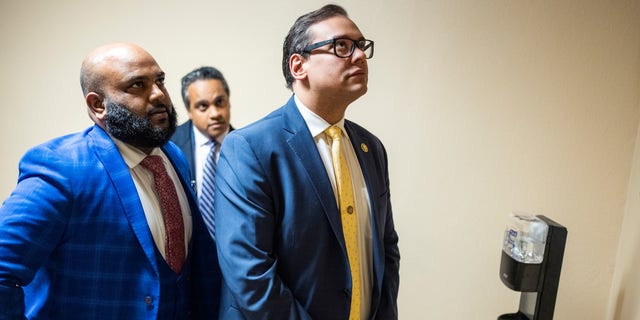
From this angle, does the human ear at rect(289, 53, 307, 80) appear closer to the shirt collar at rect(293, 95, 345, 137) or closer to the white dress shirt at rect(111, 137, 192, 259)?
the shirt collar at rect(293, 95, 345, 137)

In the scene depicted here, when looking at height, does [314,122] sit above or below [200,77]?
below

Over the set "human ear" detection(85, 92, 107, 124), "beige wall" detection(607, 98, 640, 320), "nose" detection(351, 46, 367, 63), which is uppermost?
"nose" detection(351, 46, 367, 63)

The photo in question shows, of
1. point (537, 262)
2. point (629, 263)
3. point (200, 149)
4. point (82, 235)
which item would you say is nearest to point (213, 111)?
point (200, 149)

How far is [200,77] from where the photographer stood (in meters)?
2.41

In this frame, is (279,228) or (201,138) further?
(201,138)

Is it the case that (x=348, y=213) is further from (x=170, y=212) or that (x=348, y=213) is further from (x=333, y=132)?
(x=170, y=212)

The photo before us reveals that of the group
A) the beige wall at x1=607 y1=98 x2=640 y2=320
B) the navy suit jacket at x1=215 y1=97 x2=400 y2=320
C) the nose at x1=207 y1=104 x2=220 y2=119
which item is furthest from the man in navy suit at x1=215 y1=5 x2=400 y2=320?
the beige wall at x1=607 y1=98 x2=640 y2=320

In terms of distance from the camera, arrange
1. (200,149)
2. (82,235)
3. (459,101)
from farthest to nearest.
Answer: (459,101), (200,149), (82,235)

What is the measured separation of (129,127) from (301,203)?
52 cm

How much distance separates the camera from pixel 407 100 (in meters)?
2.46

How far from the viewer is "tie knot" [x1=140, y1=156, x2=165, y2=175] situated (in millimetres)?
1287

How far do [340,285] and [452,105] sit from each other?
1441 millimetres

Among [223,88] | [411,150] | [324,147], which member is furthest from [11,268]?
[411,150]

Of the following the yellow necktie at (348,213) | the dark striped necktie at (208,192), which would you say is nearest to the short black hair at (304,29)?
the yellow necktie at (348,213)
